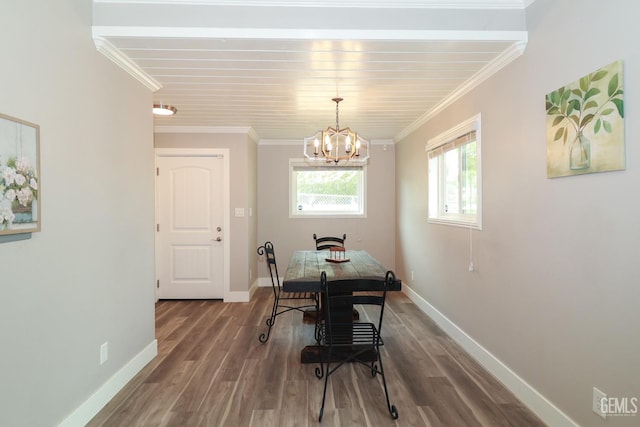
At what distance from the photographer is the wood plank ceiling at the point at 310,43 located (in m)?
2.17

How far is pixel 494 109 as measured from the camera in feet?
8.59

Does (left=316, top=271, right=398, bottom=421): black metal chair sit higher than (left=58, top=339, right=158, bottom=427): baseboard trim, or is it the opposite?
(left=316, top=271, right=398, bottom=421): black metal chair

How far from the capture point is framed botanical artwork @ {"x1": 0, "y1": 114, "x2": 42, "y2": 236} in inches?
58.1

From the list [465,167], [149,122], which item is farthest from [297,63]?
[465,167]

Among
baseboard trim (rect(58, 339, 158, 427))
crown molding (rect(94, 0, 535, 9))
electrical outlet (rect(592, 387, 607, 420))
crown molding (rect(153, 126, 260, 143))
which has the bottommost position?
baseboard trim (rect(58, 339, 158, 427))

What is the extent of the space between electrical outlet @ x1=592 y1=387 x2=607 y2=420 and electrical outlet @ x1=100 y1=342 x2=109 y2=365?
9.29ft

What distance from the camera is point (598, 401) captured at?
5.55 ft

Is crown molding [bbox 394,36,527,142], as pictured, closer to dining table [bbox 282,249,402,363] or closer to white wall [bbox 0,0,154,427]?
dining table [bbox 282,249,402,363]

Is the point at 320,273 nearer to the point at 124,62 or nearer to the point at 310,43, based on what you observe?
the point at 310,43

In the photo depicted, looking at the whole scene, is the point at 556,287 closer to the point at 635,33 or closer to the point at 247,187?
the point at 635,33

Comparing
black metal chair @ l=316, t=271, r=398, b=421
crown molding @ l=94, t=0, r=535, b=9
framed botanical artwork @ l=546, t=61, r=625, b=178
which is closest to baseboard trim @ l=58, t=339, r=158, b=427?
black metal chair @ l=316, t=271, r=398, b=421

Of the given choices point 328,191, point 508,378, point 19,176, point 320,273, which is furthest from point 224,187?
point 508,378

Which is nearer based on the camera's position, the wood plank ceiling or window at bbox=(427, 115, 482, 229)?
the wood plank ceiling

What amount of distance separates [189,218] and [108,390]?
2.73 meters
